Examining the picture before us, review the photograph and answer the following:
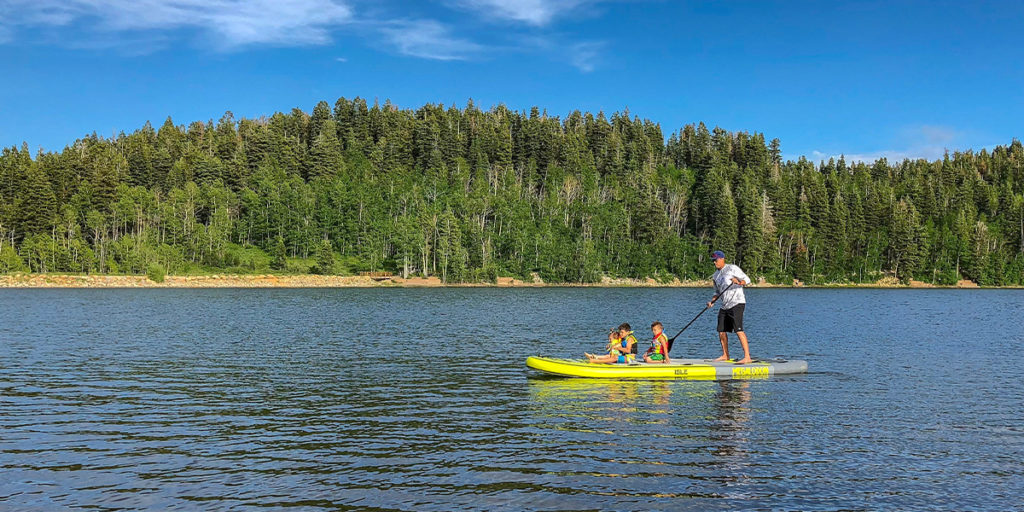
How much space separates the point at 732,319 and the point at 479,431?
12.6 metres

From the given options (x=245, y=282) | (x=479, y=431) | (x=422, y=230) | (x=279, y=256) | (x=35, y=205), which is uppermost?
(x=35, y=205)

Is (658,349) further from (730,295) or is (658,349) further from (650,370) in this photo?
(730,295)

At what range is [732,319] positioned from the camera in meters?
27.0

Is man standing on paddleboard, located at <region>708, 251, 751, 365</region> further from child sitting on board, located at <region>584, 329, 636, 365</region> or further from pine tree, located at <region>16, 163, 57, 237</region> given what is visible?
pine tree, located at <region>16, 163, 57, 237</region>

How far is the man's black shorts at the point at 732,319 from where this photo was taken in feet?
87.6

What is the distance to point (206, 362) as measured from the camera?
32.0 metres

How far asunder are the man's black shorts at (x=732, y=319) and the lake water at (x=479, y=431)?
224cm

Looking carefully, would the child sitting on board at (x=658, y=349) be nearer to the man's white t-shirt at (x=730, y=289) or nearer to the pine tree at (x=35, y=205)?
the man's white t-shirt at (x=730, y=289)

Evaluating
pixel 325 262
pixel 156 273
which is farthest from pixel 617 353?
pixel 325 262

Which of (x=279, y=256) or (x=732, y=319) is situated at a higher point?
(x=279, y=256)

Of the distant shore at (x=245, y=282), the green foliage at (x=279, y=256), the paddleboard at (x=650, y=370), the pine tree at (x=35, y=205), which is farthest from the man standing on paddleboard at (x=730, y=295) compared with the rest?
the pine tree at (x=35, y=205)

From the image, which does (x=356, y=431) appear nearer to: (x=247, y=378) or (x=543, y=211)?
(x=247, y=378)

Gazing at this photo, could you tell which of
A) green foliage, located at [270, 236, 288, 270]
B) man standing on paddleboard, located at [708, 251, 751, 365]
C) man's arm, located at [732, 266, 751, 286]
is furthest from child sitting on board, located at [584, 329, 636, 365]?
green foliage, located at [270, 236, 288, 270]

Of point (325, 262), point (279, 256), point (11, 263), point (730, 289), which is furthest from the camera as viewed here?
point (279, 256)
